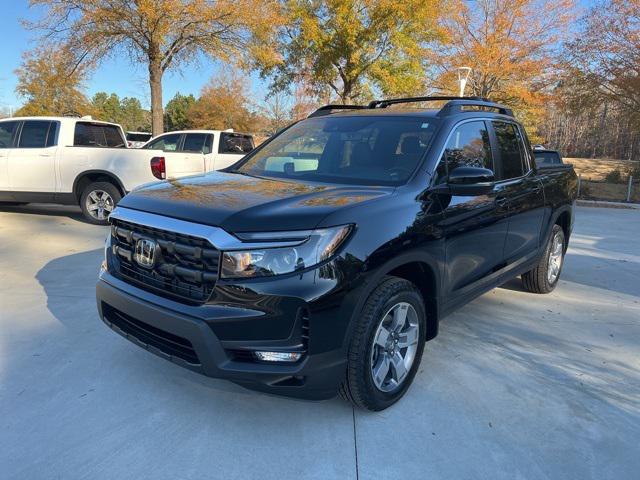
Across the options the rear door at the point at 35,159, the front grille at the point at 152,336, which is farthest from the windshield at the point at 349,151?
the rear door at the point at 35,159

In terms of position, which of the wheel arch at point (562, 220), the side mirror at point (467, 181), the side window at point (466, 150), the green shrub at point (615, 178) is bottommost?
the wheel arch at point (562, 220)

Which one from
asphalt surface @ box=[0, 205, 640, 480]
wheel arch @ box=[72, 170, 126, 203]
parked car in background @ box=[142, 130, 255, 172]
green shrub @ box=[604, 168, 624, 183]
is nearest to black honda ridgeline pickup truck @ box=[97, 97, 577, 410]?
asphalt surface @ box=[0, 205, 640, 480]

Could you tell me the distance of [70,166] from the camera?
885 centimetres

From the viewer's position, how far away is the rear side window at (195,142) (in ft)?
35.2

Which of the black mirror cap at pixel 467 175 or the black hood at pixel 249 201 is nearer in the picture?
the black hood at pixel 249 201

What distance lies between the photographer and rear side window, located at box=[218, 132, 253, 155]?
10.6 m

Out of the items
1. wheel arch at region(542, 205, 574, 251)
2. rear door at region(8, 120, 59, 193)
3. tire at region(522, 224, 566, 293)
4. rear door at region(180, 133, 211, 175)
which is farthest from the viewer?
rear door at region(180, 133, 211, 175)

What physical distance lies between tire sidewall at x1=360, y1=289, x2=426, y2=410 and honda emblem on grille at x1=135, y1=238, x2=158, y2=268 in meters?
1.25

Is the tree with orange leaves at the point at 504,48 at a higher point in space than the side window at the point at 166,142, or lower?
higher

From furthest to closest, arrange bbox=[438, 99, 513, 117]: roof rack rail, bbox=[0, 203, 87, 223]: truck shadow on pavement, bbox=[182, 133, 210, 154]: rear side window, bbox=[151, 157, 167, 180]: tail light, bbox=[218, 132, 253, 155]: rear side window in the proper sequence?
bbox=[182, 133, 210, 154]: rear side window, bbox=[218, 132, 253, 155]: rear side window, bbox=[0, 203, 87, 223]: truck shadow on pavement, bbox=[151, 157, 167, 180]: tail light, bbox=[438, 99, 513, 117]: roof rack rail

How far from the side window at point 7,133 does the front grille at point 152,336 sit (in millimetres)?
7789

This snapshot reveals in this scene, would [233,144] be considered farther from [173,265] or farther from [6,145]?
[173,265]

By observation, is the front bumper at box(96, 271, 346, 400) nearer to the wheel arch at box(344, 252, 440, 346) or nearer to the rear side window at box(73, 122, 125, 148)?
→ the wheel arch at box(344, 252, 440, 346)

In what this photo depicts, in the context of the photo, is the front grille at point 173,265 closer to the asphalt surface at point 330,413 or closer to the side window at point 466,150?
the asphalt surface at point 330,413
